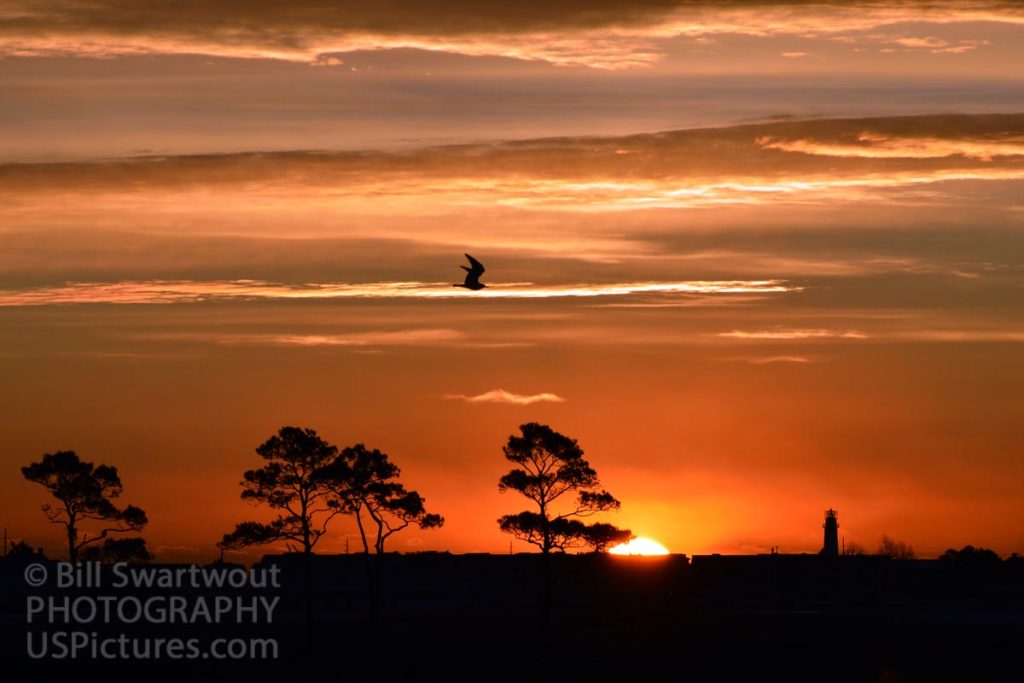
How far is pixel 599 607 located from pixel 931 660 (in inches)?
3256

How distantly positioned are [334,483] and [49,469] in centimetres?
1803

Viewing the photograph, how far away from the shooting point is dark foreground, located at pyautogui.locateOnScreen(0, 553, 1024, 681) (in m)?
82.1

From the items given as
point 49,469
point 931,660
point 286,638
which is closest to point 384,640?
point 286,638

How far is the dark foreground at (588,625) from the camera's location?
269ft

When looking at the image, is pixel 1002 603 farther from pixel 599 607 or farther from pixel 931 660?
pixel 931 660

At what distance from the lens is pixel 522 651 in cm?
9419

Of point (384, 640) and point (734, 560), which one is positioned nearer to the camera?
point (384, 640)

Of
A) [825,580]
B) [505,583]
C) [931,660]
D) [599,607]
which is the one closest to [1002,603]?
[825,580]

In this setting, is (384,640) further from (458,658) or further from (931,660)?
(931,660)

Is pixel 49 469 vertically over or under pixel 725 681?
over

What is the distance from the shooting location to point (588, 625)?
124125 mm

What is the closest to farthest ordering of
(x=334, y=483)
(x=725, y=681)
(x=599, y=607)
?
(x=725, y=681)
(x=334, y=483)
(x=599, y=607)

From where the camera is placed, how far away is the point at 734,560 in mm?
191875

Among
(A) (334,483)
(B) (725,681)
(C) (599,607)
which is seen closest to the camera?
(B) (725,681)
